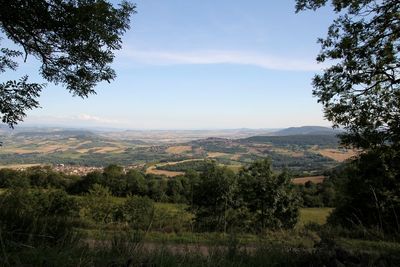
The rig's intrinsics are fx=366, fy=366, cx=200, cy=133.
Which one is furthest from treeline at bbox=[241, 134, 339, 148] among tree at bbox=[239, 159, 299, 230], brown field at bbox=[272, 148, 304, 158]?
tree at bbox=[239, 159, 299, 230]

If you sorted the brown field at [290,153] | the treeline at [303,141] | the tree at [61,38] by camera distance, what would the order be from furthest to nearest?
the treeline at [303,141] → the brown field at [290,153] → the tree at [61,38]

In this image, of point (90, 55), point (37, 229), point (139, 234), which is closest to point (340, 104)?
point (90, 55)

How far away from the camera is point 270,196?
39062 mm

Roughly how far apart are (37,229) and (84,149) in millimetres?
183388

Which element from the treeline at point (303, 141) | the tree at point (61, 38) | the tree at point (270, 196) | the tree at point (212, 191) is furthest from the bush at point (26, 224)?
the treeline at point (303, 141)

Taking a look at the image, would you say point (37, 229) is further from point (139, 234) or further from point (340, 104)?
point (340, 104)

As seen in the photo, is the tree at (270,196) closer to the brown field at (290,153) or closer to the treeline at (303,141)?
the brown field at (290,153)

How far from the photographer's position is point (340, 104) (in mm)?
10766

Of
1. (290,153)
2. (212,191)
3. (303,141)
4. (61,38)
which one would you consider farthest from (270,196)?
(303,141)

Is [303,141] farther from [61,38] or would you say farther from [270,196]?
[61,38]

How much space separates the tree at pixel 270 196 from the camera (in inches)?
1518

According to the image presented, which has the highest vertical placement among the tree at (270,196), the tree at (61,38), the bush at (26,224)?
the tree at (61,38)

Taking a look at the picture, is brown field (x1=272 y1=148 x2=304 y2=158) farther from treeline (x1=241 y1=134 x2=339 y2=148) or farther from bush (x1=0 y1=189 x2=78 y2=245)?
bush (x1=0 y1=189 x2=78 y2=245)

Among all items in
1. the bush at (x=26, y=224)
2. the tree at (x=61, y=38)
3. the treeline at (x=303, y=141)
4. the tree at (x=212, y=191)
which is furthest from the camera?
the treeline at (x=303, y=141)
